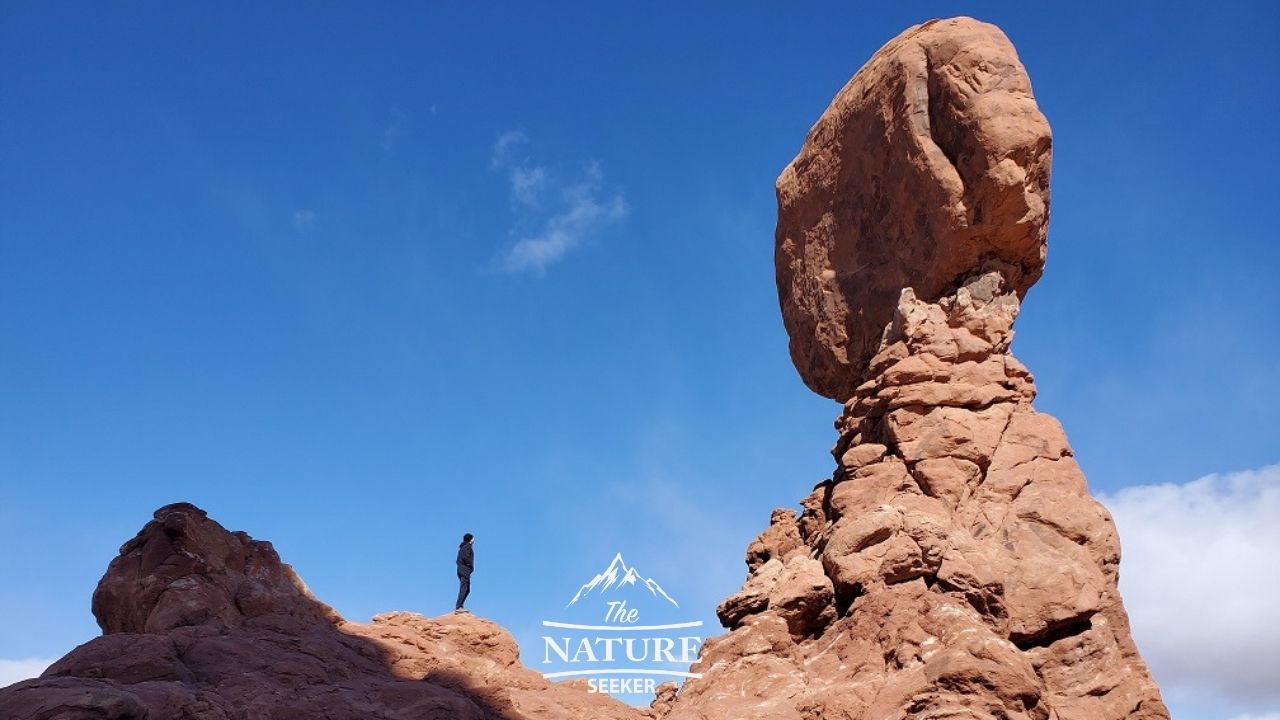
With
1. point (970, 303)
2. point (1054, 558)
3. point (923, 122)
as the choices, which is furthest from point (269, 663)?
point (923, 122)

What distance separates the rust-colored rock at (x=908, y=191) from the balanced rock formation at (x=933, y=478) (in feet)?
0.12

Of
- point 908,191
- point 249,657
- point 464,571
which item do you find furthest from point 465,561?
point 908,191

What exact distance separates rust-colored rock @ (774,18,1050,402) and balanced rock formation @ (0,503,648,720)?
25.9 feet

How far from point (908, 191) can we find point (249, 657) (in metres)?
11.8

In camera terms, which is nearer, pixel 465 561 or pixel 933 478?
pixel 933 478

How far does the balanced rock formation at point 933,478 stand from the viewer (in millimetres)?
13000

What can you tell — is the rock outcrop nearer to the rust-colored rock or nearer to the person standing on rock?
the rust-colored rock

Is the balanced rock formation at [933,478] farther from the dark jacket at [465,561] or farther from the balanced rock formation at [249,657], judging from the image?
the dark jacket at [465,561]

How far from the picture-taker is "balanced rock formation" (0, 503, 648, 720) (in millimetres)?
10586

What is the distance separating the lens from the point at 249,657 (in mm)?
12461

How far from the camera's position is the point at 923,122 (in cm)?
1725

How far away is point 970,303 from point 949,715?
22.8ft

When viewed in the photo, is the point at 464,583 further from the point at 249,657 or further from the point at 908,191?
the point at 908,191

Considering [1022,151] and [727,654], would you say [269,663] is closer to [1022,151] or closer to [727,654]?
[727,654]
